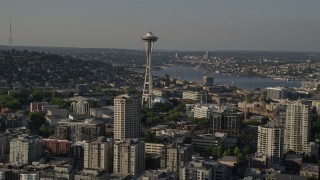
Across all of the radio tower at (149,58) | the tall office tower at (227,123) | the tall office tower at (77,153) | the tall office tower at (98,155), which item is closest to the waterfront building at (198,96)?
the radio tower at (149,58)

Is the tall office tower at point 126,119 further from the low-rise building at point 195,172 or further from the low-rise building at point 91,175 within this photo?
the low-rise building at point 195,172

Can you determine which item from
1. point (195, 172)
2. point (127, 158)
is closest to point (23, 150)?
point (127, 158)

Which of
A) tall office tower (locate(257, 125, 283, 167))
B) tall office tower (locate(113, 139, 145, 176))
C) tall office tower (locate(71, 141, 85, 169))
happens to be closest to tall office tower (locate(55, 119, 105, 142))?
tall office tower (locate(71, 141, 85, 169))

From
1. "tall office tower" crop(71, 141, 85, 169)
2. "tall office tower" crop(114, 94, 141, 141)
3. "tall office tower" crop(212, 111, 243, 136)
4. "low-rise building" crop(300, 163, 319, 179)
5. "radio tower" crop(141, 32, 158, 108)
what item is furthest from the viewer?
"radio tower" crop(141, 32, 158, 108)

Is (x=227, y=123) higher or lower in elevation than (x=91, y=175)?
higher

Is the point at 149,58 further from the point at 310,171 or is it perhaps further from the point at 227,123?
the point at 310,171

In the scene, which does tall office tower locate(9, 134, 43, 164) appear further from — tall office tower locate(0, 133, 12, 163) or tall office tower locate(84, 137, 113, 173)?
tall office tower locate(84, 137, 113, 173)

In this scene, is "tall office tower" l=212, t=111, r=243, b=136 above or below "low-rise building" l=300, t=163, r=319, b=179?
above
